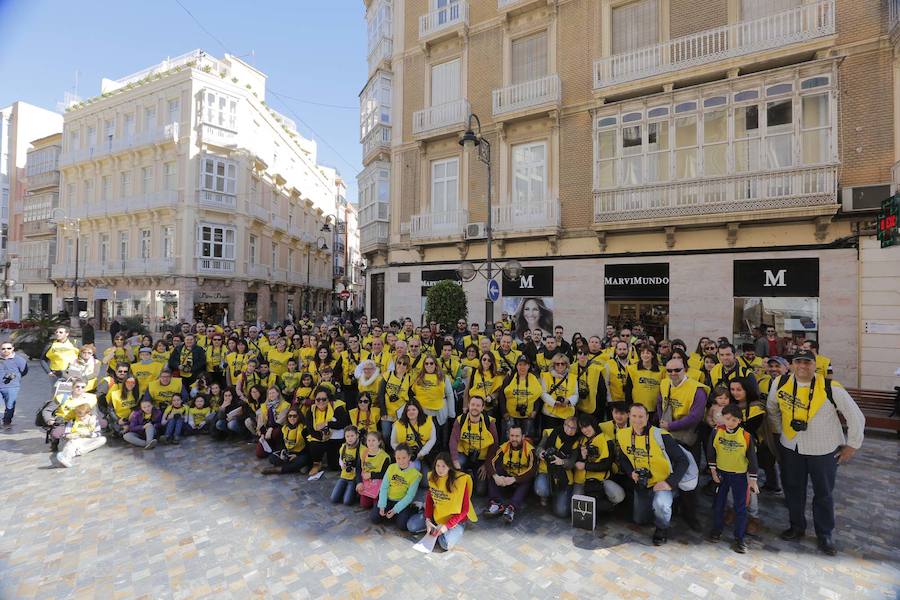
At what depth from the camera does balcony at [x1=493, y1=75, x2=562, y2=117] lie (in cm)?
1577

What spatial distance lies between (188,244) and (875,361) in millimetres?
33181

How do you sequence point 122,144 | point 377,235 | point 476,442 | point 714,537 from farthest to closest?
point 122,144, point 377,235, point 476,442, point 714,537

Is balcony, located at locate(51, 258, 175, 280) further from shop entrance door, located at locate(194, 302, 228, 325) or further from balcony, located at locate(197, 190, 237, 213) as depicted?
balcony, located at locate(197, 190, 237, 213)

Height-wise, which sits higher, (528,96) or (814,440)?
(528,96)

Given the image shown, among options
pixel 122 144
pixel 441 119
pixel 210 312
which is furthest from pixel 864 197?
pixel 122 144

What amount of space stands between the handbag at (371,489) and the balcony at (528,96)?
14.8 meters

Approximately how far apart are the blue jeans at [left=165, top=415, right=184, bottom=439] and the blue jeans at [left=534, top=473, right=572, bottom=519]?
6.70 meters

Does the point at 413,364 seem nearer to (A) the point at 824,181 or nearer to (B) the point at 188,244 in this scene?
(A) the point at 824,181

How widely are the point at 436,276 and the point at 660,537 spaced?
48.8ft

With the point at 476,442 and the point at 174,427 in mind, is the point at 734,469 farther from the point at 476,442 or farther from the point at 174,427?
the point at 174,427

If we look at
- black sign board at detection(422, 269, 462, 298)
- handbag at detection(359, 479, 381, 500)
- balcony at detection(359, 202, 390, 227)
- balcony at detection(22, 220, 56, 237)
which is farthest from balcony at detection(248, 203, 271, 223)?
handbag at detection(359, 479, 381, 500)

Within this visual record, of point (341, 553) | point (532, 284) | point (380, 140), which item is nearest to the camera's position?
point (341, 553)

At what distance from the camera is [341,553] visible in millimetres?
4375

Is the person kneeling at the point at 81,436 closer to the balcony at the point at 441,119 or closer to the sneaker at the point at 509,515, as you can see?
the sneaker at the point at 509,515
